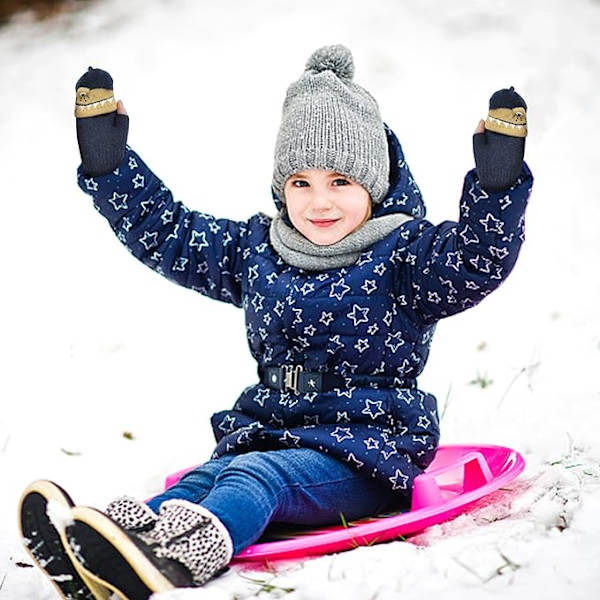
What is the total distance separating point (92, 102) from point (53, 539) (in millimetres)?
1009

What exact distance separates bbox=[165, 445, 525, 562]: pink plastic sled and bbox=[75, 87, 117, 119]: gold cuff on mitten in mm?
875

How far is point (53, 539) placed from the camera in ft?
6.35

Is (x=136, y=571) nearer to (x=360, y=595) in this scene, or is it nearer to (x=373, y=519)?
(x=360, y=595)

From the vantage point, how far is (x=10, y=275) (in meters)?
4.06

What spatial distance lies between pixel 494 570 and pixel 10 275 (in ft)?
9.10

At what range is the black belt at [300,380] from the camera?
2328 mm

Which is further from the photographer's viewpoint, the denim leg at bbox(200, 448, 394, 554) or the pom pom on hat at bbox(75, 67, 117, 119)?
the pom pom on hat at bbox(75, 67, 117, 119)

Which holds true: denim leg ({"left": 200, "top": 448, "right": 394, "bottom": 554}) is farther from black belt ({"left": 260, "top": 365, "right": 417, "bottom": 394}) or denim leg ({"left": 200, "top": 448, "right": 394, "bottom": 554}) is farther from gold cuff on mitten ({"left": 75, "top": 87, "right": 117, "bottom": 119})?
gold cuff on mitten ({"left": 75, "top": 87, "right": 117, "bottom": 119})

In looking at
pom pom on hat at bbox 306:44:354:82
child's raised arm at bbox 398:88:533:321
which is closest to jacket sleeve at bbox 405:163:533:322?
child's raised arm at bbox 398:88:533:321

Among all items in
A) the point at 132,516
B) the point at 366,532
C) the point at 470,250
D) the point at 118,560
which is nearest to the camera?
the point at 118,560

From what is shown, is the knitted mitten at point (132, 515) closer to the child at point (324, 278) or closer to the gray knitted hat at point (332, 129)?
the child at point (324, 278)

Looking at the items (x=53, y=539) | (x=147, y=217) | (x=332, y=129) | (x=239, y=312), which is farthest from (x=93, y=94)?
(x=239, y=312)

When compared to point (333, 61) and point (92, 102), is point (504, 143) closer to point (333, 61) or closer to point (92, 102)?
point (333, 61)

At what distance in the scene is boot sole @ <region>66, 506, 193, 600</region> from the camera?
1.74 m
